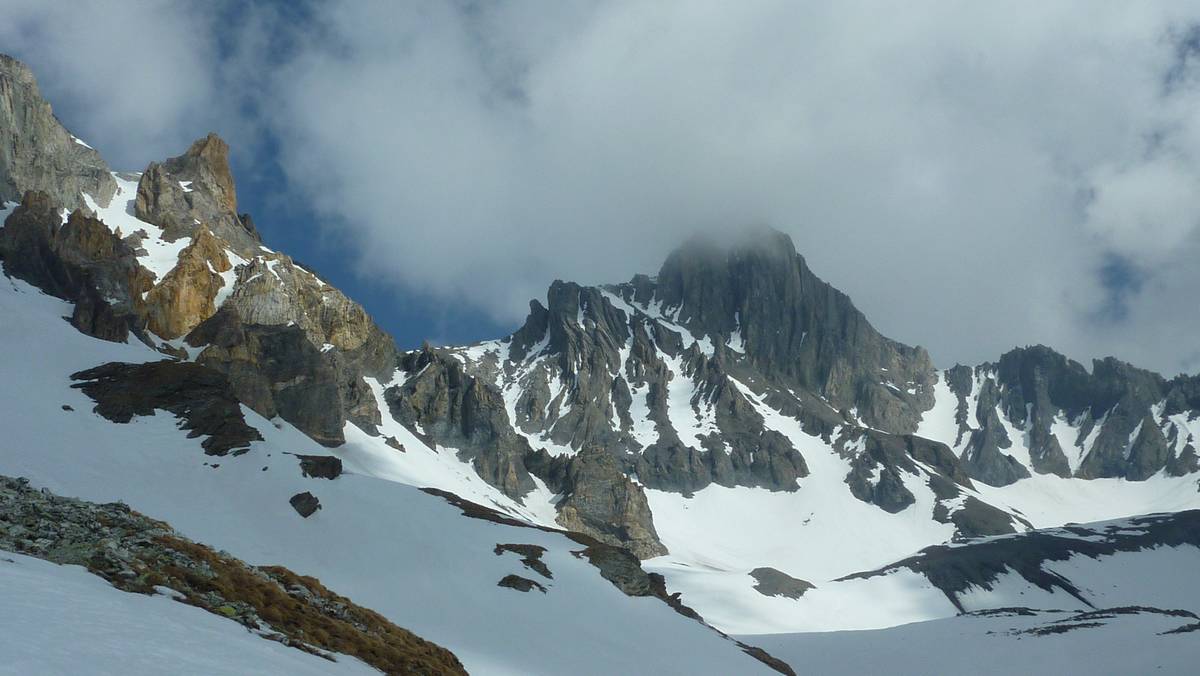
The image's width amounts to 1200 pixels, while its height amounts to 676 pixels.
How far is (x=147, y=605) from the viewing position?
18.1m

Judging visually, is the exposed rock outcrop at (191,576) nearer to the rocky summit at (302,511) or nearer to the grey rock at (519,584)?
the rocky summit at (302,511)

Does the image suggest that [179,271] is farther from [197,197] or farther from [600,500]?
[600,500]

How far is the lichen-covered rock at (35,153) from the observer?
128 m

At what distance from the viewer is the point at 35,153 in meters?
136

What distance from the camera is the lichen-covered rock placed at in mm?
128500

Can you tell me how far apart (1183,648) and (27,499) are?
3304 inches

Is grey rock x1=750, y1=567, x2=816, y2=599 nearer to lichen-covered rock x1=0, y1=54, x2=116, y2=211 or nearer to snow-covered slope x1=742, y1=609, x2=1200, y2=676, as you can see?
snow-covered slope x1=742, y1=609, x2=1200, y2=676

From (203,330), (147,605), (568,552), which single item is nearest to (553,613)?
(568,552)

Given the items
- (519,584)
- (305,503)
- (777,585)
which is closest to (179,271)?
(305,503)

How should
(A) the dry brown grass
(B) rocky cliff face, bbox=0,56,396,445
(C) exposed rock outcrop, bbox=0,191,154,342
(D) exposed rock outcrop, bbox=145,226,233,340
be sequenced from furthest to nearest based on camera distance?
1. (D) exposed rock outcrop, bbox=145,226,233,340
2. (B) rocky cliff face, bbox=0,56,396,445
3. (C) exposed rock outcrop, bbox=0,191,154,342
4. (A) the dry brown grass

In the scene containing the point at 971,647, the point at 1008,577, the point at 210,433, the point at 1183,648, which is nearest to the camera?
the point at 210,433

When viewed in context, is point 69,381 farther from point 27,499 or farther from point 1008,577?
point 1008,577

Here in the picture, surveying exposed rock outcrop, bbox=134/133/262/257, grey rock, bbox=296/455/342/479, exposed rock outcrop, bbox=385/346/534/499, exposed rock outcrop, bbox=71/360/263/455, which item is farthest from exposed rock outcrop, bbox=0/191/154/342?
exposed rock outcrop, bbox=385/346/534/499

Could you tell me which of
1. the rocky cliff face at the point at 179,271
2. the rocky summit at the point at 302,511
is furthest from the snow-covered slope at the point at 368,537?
the rocky cliff face at the point at 179,271
